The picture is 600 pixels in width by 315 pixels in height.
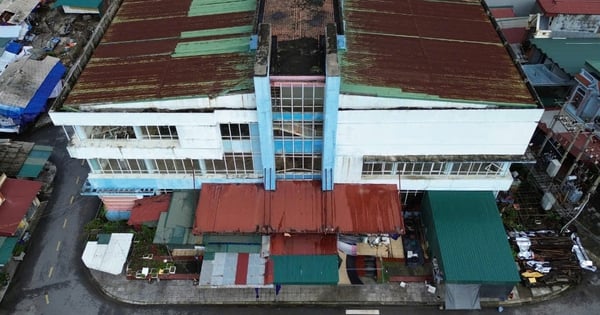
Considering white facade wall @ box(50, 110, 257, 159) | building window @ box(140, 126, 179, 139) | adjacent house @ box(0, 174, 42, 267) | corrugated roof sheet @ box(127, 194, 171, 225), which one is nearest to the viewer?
white facade wall @ box(50, 110, 257, 159)

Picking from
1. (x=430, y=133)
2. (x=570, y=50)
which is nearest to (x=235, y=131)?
(x=430, y=133)

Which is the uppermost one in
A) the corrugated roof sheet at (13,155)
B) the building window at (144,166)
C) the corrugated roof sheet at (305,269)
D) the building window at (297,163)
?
the building window at (297,163)

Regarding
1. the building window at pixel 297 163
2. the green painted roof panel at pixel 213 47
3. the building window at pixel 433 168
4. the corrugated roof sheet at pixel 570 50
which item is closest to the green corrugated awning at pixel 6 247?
the green painted roof panel at pixel 213 47

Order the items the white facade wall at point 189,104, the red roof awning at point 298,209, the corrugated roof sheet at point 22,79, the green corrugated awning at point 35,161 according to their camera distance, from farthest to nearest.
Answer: the corrugated roof sheet at point 22,79 < the green corrugated awning at point 35,161 < the red roof awning at point 298,209 < the white facade wall at point 189,104

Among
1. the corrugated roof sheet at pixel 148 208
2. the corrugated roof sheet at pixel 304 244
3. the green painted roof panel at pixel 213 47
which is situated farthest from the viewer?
the corrugated roof sheet at pixel 148 208

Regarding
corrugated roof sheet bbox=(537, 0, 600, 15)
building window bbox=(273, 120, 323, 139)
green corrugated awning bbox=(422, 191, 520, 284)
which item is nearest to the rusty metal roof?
building window bbox=(273, 120, 323, 139)

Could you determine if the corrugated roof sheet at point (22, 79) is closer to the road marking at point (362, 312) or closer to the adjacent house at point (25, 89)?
the adjacent house at point (25, 89)

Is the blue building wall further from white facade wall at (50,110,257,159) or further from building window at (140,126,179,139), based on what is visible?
building window at (140,126,179,139)
